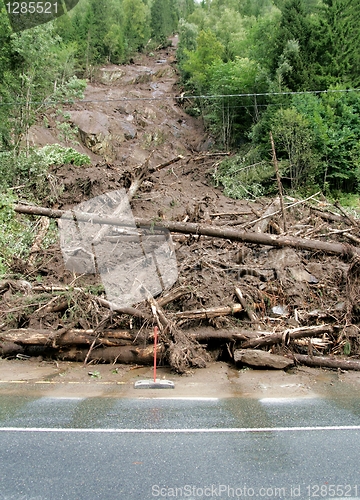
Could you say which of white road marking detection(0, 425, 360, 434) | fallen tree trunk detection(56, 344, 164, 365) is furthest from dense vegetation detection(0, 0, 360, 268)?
white road marking detection(0, 425, 360, 434)

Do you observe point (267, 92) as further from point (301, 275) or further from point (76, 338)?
point (76, 338)

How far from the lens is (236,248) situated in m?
11.4

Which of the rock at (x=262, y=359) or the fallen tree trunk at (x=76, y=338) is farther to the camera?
the fallen tree trunk at (x=76, y=338)

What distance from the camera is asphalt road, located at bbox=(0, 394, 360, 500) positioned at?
12.9 feet

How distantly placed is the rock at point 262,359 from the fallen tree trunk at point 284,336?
28cm

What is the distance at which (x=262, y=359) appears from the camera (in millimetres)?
8055

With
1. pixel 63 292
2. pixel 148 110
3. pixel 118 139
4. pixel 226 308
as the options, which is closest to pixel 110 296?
pixel 63 292

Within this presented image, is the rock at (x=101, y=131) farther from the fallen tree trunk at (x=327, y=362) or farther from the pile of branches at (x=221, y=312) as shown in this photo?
the fallen tree trunk at (x=327, y=362)

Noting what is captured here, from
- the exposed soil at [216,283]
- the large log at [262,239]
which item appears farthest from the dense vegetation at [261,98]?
the large log at [262,239]

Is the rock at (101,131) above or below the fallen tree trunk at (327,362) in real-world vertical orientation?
above

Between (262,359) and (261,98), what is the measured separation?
1016 inches

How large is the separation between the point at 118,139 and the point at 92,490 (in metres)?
32.6

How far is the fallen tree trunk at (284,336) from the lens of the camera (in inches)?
330

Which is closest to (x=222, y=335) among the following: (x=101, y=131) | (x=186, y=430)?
(x=186, y=430)
